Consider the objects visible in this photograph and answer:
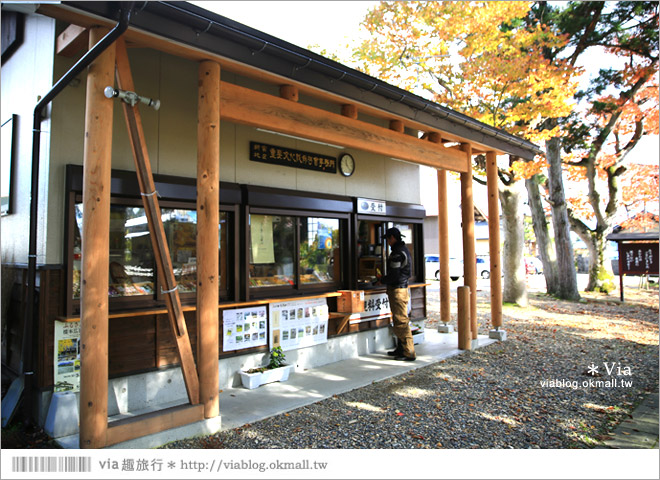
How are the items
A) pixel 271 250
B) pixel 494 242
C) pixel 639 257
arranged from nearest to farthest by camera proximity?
1. pixel 271 250
2. pixel 494 242
3. pixel 639 257

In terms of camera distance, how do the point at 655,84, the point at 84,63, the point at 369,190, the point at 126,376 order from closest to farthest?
the point at 84,63 → the point at 126,376 → the point at 369,190 → the point at 655,84

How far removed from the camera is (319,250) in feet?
22.6

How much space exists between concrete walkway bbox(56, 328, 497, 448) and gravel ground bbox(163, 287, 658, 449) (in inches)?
4.1

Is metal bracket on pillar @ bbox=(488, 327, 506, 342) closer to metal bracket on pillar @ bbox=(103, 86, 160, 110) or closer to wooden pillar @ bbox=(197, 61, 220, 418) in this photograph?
wooden pillar @ bbox=(197, 61, 220, 418)

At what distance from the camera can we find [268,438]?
3.97 m

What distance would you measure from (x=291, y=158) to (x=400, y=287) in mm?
2637

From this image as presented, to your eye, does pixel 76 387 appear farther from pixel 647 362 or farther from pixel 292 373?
pixel 647 362

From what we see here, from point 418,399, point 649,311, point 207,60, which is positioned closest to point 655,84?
point 649,311

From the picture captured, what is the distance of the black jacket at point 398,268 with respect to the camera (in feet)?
22.7

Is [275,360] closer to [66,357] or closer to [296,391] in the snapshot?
[296,391]

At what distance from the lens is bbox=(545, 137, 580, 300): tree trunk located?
47.6 ft

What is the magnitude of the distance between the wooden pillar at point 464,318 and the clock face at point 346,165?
2722mm

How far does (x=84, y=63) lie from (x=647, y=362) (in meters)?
8.50

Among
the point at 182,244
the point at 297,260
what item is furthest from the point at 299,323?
the point at 182,244
